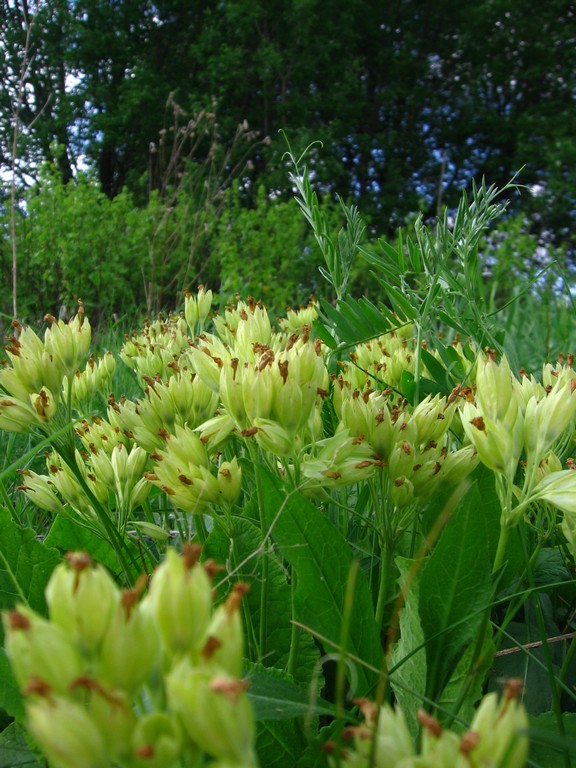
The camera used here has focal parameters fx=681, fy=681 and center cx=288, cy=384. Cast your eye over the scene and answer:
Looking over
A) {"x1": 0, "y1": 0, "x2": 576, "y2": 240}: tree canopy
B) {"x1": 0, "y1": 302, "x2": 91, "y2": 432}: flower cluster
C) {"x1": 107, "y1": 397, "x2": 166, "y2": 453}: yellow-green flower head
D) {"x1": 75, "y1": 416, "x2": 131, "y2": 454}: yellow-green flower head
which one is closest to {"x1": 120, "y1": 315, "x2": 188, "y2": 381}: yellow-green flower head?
{"x1": 75, "y1": 416, "x2": 131, "y2": 454}: yellow-green flower head

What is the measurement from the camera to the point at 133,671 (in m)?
0.44

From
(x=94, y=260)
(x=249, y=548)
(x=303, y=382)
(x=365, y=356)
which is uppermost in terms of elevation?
(x=94, y=260)

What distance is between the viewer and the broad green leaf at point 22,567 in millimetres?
953

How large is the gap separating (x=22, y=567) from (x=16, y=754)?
243 millimetres

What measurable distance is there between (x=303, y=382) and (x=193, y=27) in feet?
83.4

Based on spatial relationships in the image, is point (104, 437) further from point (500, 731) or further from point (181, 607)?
point (500, 731)

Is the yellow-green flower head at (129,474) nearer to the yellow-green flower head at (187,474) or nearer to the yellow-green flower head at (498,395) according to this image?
the yellow-green flower head at (187,474)

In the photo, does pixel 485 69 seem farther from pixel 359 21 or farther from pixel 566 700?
pixel 566 700

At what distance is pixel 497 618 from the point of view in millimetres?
1120

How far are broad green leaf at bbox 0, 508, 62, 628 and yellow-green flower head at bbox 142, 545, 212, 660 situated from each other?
1.83ft

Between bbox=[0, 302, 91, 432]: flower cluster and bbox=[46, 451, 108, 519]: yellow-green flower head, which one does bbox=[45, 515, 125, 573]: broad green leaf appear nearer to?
bbox=[46, 451, 108, 519]: yellow-green flower head

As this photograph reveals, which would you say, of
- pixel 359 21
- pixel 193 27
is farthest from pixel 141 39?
pixel 359 21

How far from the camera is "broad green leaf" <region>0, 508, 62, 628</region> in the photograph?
0.95m

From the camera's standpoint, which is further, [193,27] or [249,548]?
[193,27]
